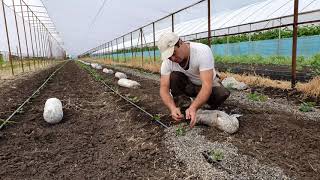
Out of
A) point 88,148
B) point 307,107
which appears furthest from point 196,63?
point 307,107

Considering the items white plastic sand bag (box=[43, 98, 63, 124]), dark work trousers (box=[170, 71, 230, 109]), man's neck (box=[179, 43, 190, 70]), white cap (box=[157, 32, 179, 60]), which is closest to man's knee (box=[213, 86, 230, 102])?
dark work trousers (box=[170, 71, 230, 109])

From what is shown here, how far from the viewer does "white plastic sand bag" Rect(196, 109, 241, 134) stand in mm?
3566

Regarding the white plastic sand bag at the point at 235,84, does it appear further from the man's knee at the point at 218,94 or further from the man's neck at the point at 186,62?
the man's neck at the point at 186,62

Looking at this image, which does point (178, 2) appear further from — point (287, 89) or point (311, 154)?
point (311, 154)

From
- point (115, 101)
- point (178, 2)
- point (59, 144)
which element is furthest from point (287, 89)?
point (178, 2)

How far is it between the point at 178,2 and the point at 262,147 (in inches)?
627

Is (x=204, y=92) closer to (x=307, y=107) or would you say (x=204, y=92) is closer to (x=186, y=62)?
(x=186, y=62)

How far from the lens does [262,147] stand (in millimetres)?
3170

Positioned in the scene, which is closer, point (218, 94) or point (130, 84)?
point (218, 94)

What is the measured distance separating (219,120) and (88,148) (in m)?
1.47

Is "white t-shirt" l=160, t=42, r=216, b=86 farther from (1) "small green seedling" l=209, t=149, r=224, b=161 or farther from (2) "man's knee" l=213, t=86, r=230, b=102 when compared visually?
(1) "small green seedling" l=209, t=149, r=224, b=161

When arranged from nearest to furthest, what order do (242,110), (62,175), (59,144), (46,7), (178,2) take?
(62,175) → (59,144) → (242,110) → (178,2) → (46,7)

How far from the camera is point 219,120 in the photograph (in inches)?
144

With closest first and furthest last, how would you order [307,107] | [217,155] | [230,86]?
[217,155]
[307,107]
[230,86]
